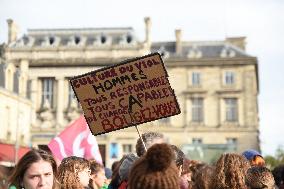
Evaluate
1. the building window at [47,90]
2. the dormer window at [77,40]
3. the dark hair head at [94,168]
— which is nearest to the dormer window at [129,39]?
the dormer window at [77,40]

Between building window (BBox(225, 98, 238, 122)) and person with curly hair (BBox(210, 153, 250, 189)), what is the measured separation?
151 ft

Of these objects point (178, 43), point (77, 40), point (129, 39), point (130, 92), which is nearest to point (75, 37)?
point (77, 40)

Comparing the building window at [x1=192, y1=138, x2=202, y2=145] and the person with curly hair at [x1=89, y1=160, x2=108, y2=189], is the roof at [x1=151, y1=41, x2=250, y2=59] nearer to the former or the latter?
the building window at [x1=192, y1=138, x2=202, y2=145]

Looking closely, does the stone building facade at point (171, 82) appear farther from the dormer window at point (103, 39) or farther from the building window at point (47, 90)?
the dormer window at point (103, 39)

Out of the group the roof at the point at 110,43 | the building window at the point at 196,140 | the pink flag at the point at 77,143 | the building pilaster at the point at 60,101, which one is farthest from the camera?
the building pilaster at the point at 60,101

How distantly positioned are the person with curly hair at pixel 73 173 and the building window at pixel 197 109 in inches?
1790

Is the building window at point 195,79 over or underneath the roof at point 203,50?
underneath

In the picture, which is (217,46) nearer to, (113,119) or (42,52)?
(42,52)

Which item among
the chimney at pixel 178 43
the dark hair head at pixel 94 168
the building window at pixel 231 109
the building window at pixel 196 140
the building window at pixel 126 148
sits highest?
the chimney at pixel 178 43

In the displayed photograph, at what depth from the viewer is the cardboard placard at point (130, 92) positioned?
5.21 metres

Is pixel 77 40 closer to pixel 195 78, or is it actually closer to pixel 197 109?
pixel 195 78

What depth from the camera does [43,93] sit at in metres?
53.9

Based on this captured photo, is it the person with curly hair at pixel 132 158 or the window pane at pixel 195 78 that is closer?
the person with curly hair at pixel 132 158

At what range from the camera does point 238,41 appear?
183 feet
